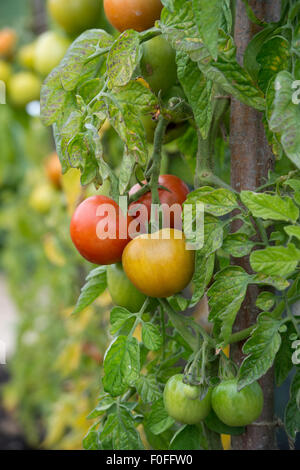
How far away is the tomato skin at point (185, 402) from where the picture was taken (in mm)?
422

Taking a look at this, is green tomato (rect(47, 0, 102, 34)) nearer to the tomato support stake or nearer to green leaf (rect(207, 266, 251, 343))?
the tomato support stake

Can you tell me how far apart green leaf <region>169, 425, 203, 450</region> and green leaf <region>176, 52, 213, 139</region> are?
26cm

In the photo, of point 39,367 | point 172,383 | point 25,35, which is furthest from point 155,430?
point 39,367

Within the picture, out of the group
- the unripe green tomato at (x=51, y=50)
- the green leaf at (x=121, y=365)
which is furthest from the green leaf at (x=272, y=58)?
the unripe green tomato at (x=51, y=50)

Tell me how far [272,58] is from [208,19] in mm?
76

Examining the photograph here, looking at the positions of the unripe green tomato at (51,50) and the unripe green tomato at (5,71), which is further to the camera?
the unripe green tomato at (5,71)

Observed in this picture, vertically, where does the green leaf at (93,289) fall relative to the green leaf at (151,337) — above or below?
above

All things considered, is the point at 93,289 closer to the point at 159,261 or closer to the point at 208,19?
the point at 159,261

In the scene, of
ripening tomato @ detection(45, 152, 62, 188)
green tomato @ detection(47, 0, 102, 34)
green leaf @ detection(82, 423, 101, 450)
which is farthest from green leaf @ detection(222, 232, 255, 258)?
ripening tomato @ detection(45, 152, 62, 188)

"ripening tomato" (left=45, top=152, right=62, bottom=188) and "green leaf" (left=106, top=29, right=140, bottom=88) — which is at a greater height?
"ripening tomato" (left=45, top=152, right=62, bottom=188)

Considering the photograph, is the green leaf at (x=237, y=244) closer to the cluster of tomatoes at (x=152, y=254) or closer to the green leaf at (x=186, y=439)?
the cluster of tomatoes at (x=152, y=254)

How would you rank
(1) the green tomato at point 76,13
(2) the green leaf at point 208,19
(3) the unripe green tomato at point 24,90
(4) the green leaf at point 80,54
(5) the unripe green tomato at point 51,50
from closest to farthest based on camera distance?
(2) the green leaf at point 208,19 → (4) the green leaf at point 80,54 → (1) the green tomato at point 76,13 → (5) the unripe green tomato at point 51,50 → (3) the unripe green tomato at point 24,90

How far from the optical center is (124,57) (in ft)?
1.30

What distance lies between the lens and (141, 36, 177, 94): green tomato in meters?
0.46
